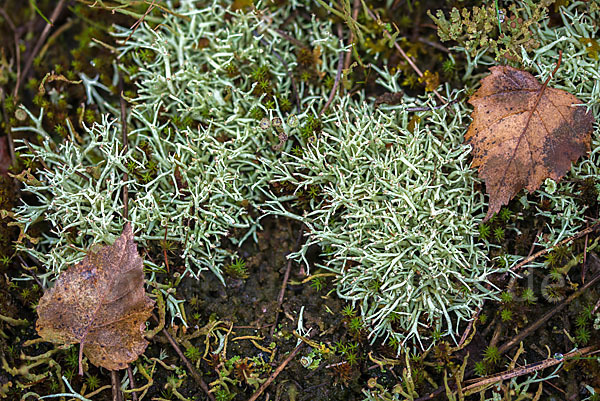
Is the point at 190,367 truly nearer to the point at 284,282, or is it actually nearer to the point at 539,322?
the point at 284,282

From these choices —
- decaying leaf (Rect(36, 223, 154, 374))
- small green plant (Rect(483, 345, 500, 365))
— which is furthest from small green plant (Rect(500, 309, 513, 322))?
decaying leaf (Rect(36, 223, 154, 374))

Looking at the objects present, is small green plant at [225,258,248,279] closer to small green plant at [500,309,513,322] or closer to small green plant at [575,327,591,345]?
small green plant at [500,309,513,322]

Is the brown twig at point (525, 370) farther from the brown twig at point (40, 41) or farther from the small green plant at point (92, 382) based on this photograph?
the brown twig at point (40, 41)

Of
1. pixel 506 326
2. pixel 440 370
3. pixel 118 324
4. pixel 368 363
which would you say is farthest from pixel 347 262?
pixel 118 324

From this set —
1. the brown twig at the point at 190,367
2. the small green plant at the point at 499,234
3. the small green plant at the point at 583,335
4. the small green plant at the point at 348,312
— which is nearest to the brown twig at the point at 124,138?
the brown twig at the point at 190,367

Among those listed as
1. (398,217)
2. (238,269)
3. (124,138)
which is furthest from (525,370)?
(124,138)

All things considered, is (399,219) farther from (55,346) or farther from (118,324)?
(55,346)
